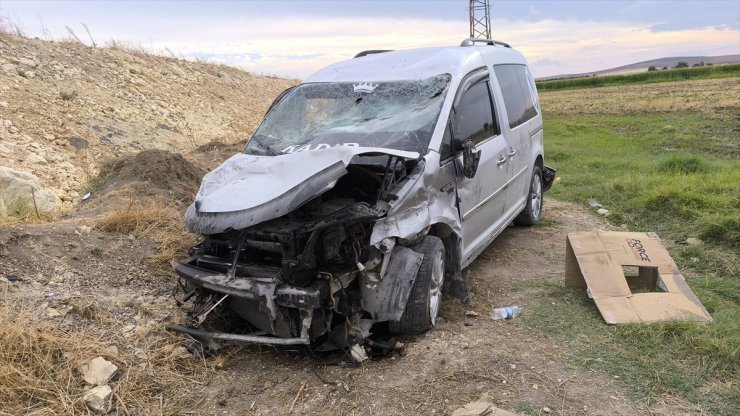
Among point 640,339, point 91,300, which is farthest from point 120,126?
point 640,339

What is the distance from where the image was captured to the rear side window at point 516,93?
18.9 feet

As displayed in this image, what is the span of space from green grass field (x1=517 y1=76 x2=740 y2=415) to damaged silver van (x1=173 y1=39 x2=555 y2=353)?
105 cm

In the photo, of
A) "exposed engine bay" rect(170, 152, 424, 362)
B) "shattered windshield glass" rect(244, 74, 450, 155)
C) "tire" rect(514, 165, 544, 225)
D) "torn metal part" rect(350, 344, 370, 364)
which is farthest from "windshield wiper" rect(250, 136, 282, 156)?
"tire" rect(514, 165, 544, 225)

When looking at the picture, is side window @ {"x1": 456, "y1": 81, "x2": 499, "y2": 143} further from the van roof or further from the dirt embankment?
the dirt embankment

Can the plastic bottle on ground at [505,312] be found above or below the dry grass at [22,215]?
below

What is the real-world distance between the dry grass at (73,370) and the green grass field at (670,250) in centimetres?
245

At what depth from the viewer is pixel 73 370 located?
3365mm

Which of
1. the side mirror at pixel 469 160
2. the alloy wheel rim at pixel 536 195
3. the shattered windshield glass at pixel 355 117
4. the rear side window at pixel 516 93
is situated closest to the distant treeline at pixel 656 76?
the alloy wheel rim at pixel 536 195

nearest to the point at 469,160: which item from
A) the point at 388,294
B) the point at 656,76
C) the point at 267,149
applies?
the point at 388,294

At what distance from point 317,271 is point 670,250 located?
4277 mm

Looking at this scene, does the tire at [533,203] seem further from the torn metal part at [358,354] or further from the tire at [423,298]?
the torn metal part at [358,354]

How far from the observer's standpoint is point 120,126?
40.9 feet

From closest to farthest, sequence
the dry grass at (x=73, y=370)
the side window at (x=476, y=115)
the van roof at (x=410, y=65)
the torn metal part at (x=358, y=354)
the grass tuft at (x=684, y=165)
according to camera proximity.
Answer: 1. the dry grass at (x=73, y=370)
2. the torn metal part at (x=358, y=354)
3. the side window at (x=476, y=115)
4. the van roof at (x=410, y=65)
5. the grass tuft at (x=684, y=165)

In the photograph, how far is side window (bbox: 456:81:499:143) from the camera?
4.69 metres
